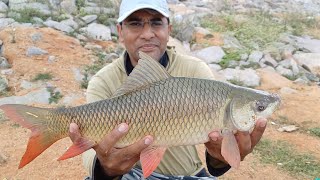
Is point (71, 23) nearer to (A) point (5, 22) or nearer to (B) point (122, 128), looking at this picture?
(A) point (5, 22)

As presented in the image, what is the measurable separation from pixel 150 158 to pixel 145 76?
45 centimetres

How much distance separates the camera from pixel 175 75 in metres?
3.33

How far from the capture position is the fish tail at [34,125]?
2.58 meters

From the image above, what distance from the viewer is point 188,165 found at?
3279mm

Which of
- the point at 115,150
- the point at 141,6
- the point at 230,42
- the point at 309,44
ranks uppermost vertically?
the point at 141,6

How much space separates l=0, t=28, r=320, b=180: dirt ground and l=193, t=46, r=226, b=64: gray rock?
1251 mm

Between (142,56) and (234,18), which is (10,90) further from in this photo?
(234,18)

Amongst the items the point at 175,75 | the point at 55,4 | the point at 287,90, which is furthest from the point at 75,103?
the point at 55,4

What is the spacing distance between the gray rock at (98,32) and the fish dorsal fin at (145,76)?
852 centimetres

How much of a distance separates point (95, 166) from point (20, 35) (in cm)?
767

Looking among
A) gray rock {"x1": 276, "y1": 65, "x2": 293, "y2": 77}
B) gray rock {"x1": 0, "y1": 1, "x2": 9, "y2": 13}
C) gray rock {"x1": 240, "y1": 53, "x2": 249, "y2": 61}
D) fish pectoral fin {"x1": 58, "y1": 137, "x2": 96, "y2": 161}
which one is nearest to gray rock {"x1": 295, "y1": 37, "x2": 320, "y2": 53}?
gray rock {"x1": 276, "y1": 65, "x2": 293, "y2": 77}

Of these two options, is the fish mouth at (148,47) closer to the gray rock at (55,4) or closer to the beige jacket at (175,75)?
the beige jacket at (175,75)

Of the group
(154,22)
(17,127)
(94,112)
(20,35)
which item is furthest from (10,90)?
(94,112)

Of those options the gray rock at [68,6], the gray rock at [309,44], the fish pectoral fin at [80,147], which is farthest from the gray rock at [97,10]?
the fish pectoral fin at [80,147]
